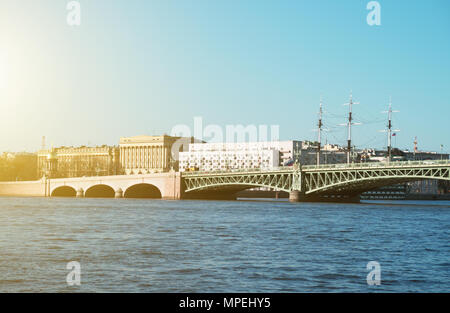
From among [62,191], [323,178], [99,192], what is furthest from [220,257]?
[62,191]

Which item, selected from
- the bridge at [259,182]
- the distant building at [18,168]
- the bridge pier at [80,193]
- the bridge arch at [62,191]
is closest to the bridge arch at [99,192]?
the bridge at [259,182]

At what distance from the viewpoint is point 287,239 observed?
3219cm

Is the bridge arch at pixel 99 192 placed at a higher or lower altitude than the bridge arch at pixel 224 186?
lower

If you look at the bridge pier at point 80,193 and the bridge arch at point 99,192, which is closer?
the bridge pier at point 80,193

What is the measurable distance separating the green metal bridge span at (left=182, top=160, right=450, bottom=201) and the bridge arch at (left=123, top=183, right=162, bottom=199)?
50.3 feet

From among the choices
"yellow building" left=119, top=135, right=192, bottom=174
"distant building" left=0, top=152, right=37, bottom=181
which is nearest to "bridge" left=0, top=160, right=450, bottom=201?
"distant building" left=0, top=152, right=37, bottom=181

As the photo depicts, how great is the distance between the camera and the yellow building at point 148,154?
178875 mm

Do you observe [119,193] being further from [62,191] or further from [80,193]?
[62,191]

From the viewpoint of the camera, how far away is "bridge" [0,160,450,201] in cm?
7112

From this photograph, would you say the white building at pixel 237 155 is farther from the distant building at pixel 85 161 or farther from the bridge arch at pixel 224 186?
the bridge arch at pixel 224 186

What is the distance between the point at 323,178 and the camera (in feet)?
290

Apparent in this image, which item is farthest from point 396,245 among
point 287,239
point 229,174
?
point 229,174

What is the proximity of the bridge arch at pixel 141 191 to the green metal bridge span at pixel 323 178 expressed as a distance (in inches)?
604

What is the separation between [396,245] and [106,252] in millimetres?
13001
